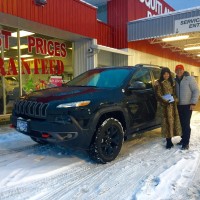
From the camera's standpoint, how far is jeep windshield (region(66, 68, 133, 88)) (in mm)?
5147

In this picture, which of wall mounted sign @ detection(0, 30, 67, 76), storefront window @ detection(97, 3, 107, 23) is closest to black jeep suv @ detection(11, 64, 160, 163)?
wall mounted sign @ detection(0, 30, 67, 76)

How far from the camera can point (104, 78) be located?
5.41 m

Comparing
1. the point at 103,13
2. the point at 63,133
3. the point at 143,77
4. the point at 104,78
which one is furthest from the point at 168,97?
the point at 103,13

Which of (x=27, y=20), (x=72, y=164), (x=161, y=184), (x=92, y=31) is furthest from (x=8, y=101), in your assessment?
(x=161, y=184)

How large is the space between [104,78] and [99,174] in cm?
206

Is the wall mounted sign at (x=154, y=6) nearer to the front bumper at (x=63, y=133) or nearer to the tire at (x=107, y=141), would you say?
the tire at (x=107, y=141)

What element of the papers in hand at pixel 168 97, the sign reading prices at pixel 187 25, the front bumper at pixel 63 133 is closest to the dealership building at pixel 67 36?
the sign reading prices at pixel 187 25

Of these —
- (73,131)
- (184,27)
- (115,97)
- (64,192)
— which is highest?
(184,27)

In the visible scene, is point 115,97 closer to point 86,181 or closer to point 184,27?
point 86,181

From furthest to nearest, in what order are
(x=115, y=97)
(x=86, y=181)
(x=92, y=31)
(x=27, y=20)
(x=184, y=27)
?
(x=184, y=27)
(x=92, y=31)
(x=27, y=20)
(x=115, y=97)
(x=86, y=181)

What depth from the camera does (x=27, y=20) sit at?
873 cm

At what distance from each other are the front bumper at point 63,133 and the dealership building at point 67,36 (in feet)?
16.1

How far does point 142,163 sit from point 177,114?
150 cm

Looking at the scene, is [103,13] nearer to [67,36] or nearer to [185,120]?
[67,36]
